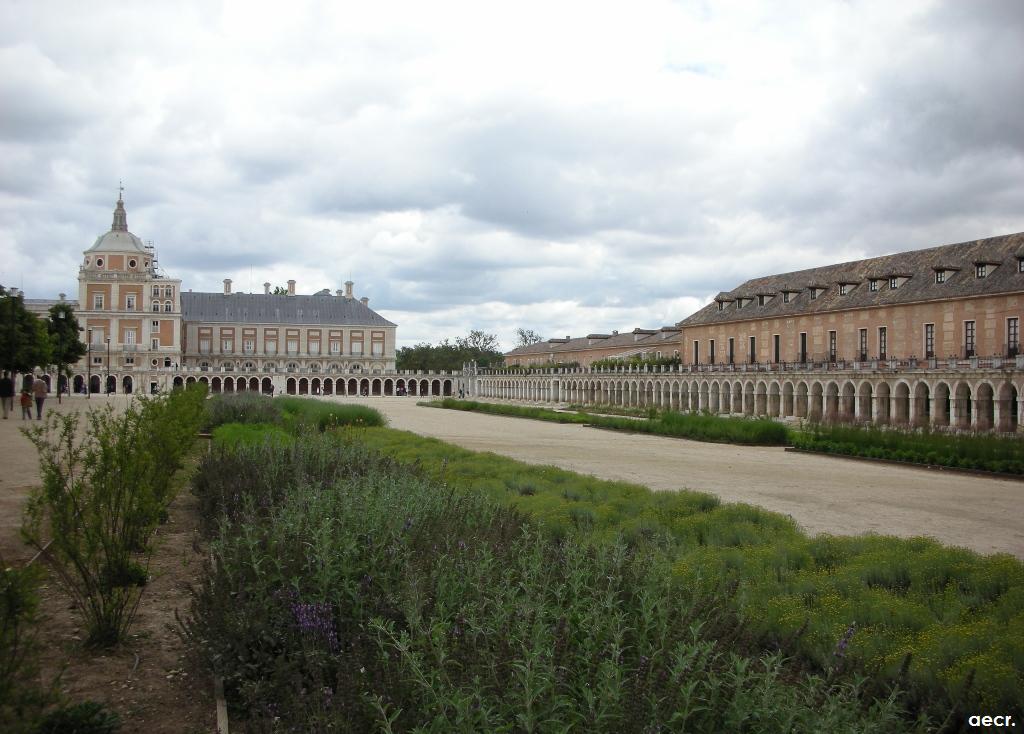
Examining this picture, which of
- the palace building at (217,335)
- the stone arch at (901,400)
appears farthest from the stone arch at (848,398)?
the palace building at (217,335)

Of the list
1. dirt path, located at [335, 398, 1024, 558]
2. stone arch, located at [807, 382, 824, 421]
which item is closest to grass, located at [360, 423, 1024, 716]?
dirt path, located at [335, 398, 1024, 558]

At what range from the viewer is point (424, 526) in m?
5.89

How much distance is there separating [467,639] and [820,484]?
13.3m

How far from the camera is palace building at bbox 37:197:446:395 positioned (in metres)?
90.6

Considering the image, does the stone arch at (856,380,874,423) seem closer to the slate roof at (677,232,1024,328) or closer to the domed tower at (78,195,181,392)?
the slate roof at (677,232,1024,328)

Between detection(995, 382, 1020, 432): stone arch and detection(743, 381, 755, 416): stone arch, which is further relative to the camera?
detection(743, 381, 755, 416): stone arch

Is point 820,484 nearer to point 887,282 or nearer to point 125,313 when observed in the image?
point 887,282

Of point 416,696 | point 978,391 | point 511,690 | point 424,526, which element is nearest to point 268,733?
point 416,696

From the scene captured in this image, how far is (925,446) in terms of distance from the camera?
68.9 feet

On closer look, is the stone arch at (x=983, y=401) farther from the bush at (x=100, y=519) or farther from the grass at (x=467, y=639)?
the bush at (x=100, y=519)

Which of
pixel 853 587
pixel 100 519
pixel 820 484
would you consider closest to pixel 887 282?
pixel 820 484

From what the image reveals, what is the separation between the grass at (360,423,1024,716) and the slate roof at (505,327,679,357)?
6976 cm

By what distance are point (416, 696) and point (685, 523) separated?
594 cm

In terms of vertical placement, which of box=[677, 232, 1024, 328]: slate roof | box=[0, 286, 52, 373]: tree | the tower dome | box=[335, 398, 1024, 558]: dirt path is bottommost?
box=[335, 398, 1024, 558]: dirt path
